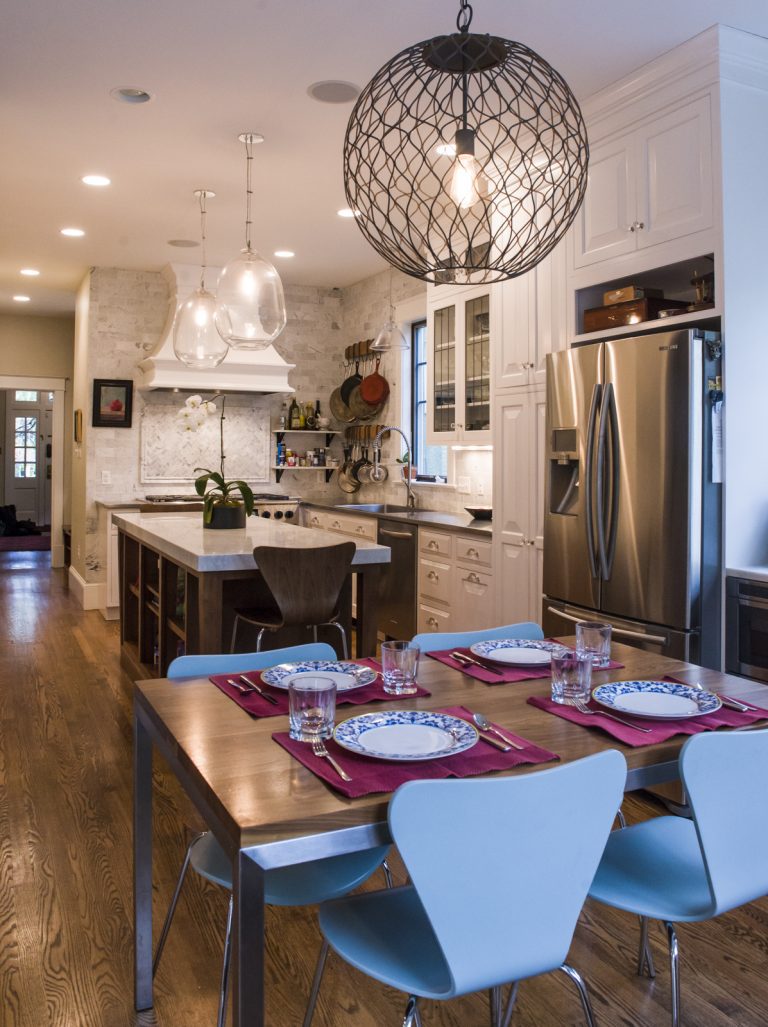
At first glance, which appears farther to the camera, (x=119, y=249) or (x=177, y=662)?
(x=119, y=249)

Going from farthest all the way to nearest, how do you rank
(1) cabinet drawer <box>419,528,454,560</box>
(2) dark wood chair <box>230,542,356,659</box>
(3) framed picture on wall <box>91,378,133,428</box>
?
(3) framed picture on wall <box>91,378,133,428</box> < (1) cabinet drawer <box>419,528,454,560</box> < (2) dark wood chair <box>230,542,356,659</box>

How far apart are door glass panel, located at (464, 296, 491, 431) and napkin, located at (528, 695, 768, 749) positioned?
3072mm

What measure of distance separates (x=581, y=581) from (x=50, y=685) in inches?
119

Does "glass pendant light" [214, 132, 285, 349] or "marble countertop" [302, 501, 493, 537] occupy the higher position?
"glass pendant light" [214, 132, 285, 349]

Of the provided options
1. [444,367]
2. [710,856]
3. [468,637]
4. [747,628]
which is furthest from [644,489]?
[444,367]

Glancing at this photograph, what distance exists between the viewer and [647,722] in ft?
5.24

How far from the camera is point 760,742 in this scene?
142 centimetres

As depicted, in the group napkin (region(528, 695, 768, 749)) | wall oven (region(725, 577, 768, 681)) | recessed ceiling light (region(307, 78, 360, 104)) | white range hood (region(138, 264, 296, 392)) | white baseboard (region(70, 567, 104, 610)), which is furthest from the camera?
white baseboard (region(70, 567, 104, 610))

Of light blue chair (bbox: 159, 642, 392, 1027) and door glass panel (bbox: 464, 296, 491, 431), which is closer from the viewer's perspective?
light blue chair (bbox: 159, 642, 392, 1027)

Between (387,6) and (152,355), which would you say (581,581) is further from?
(152,355)

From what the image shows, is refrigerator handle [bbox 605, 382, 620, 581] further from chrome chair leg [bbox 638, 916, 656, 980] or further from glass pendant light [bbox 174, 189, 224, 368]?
glass pendant light [bbox 174, 189, 224, 368]

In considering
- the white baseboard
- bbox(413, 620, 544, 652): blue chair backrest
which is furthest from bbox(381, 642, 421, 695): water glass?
the white baseboard

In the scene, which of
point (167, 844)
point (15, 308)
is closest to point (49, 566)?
point (15, 308)

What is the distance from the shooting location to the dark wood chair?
Result: 3.14 meters
